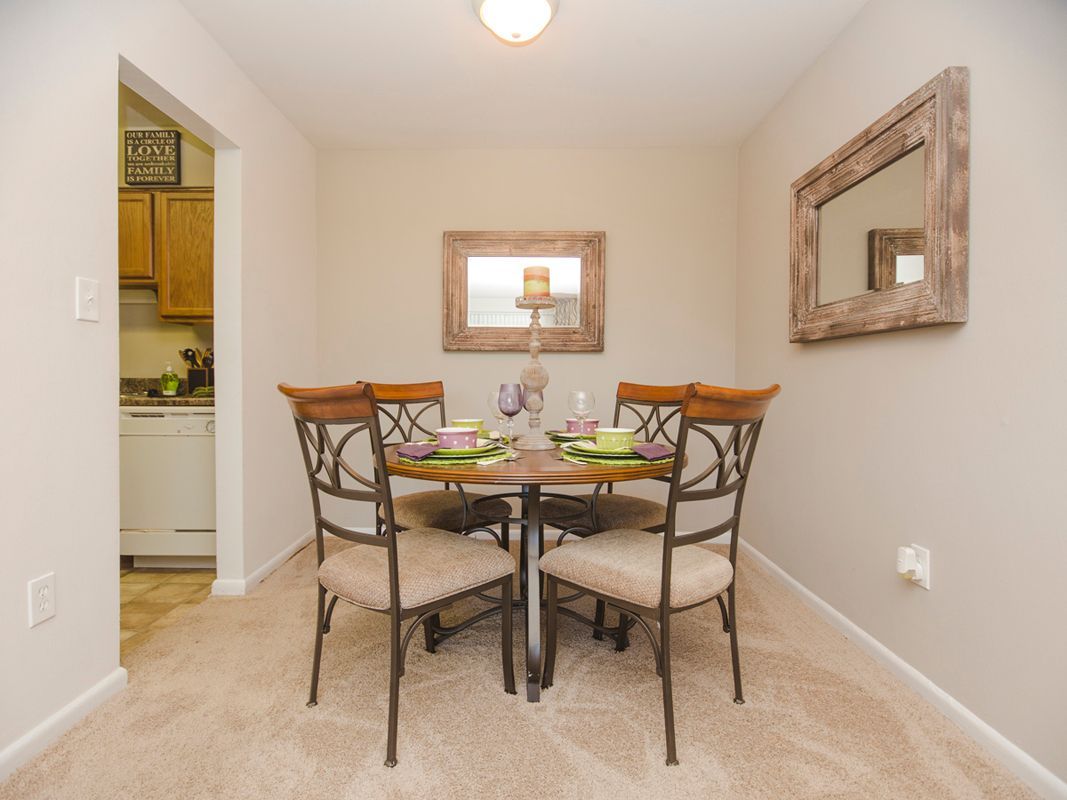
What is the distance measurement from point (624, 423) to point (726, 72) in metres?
1.81

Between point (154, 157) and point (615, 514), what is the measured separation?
3201mm

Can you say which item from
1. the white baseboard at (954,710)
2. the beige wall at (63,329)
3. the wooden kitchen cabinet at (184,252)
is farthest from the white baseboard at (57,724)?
the white baseboard at (954,710)

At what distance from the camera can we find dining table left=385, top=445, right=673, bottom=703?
57.4 inches

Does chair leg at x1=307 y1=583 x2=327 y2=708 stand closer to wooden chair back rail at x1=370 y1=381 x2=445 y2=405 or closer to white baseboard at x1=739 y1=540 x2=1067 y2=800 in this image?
wooden chair back rail at x1=370 y1=381 x2=445 y2=405

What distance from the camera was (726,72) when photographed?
248 centimetres

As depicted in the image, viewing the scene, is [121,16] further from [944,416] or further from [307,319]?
[944,416]

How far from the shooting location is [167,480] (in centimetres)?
279

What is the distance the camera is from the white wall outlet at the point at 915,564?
5.57 ft

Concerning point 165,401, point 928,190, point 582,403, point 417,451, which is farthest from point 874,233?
point 165,401

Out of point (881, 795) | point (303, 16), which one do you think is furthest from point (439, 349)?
point (881, 795)

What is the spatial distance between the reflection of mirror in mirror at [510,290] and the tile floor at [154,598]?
1.94 m

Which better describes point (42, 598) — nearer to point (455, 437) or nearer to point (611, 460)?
point (455, 437)

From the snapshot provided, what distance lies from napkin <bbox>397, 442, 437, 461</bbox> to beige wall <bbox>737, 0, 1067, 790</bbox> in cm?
152

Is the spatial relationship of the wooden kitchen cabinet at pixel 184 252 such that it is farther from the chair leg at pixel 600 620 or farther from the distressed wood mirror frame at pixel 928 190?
the distressed wood mirror frame at pixel 928 190
